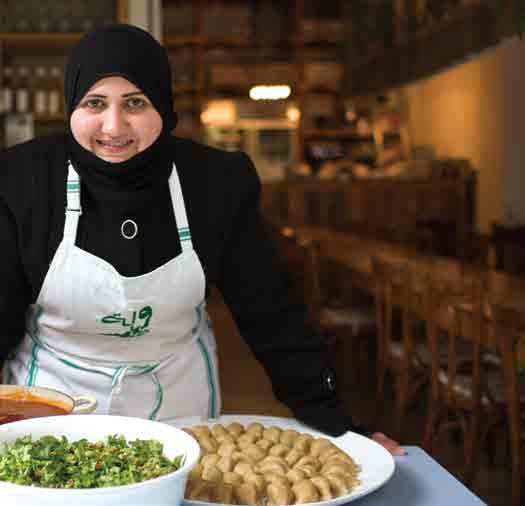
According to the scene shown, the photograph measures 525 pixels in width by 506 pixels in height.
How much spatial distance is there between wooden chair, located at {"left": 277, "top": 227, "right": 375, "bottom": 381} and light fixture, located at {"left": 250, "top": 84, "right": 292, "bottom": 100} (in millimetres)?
5302

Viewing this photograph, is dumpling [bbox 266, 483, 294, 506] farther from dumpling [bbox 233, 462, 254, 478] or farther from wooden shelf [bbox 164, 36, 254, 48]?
wooden shelf [bbox 164, 36, 254, 48]

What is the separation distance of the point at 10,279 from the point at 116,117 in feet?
1.23

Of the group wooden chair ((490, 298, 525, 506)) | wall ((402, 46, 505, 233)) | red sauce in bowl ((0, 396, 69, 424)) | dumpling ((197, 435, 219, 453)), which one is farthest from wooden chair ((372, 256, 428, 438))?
wall ((402, 46, 505, 233))

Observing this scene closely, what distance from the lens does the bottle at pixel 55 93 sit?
659 centimetres

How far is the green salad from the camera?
42.1 inches

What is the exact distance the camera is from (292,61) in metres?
13.2

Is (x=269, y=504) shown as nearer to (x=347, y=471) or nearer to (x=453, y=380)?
(x=347, y=471)

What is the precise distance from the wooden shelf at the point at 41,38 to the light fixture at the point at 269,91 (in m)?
5.81

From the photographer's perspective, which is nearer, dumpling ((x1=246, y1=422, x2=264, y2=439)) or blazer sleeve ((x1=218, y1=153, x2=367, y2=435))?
dumpling ((x1=246, y1=422, x2=264, y2=439))

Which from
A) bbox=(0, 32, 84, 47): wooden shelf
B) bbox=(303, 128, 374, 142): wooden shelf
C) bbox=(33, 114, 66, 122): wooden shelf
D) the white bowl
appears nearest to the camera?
the white bowl

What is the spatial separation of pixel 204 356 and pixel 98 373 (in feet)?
0.82

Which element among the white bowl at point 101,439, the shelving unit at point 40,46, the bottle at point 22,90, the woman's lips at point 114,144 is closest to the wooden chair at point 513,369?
the woman's lips at point 114,144

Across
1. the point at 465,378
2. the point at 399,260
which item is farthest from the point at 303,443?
the point at 399,260

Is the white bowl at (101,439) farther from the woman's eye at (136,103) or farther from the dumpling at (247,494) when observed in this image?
the woman's eye at (136,103)
